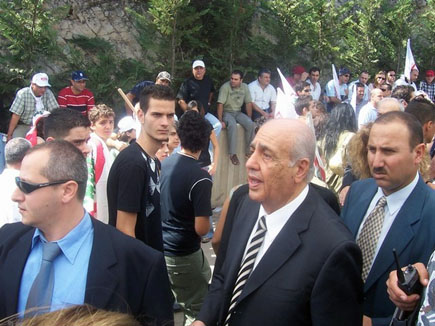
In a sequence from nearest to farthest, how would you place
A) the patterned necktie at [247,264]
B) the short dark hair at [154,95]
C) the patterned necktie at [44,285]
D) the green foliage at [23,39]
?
the patterned necktie at [44,285], the patterned necktie at [247,264], the short dark hair at [154,95], the green foliage at [23,39]

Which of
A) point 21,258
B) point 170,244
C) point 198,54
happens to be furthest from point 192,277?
point 198,54

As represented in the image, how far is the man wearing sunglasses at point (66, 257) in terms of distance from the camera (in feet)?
7.11

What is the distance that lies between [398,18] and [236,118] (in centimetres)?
842

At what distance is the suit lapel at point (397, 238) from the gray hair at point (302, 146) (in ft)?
1.85

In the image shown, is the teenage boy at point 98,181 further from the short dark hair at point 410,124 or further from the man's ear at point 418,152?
the man's ear at point 418,152

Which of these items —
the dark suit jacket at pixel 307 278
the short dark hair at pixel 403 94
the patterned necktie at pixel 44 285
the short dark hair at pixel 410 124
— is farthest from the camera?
the short dark hair at pixel 403 94

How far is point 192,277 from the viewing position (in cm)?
436

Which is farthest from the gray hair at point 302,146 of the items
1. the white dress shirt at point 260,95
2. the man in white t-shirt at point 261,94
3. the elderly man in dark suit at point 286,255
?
the white dress shirt at point 260,95

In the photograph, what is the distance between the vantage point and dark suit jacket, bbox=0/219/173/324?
85.4 inches

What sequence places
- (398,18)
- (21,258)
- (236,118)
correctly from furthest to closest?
(398,18) < (236,118) < (21,258)

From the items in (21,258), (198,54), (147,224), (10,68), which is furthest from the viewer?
(198,54)

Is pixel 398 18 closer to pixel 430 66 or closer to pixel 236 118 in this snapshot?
pixel 430 66

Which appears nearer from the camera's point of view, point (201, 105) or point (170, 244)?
point (170, 244)

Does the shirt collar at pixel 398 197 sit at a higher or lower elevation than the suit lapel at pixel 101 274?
higher
